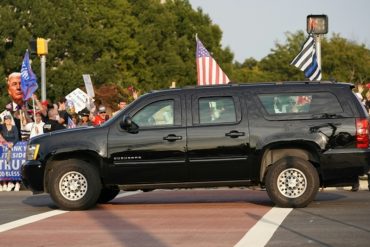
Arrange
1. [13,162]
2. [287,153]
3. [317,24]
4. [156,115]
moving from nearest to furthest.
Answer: [287,153] < [156,115] < [13,162] < [317,24]

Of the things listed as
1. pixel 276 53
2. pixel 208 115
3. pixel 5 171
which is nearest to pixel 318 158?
pixel 208 115

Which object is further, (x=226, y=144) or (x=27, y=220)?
(x=226, y=144)

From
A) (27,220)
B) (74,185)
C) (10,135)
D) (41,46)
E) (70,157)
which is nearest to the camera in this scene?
(27,220)

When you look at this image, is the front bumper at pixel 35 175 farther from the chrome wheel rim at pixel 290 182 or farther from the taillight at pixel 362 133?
the taillight at pixel 362 133

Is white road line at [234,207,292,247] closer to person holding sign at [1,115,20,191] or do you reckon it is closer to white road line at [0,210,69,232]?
white road line at [0,210,69,232]

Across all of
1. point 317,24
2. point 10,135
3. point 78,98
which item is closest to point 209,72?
point 317,24

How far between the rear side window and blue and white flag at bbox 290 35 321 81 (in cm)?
870

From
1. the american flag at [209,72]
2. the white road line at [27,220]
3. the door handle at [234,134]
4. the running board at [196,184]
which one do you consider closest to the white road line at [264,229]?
the running board at [196,184]

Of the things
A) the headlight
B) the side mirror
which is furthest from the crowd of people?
the side mirror

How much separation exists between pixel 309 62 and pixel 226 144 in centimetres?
995

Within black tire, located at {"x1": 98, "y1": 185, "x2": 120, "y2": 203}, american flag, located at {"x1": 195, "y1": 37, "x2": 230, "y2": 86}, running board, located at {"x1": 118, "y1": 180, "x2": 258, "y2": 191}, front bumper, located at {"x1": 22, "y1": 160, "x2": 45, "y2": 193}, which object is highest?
american flag, located at {"x1": 195, "y1": 37, "x2": 230, "y2": 86}

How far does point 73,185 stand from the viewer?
15.3m

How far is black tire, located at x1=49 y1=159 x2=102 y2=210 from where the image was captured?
1514cm

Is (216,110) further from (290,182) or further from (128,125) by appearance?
(290,182)
